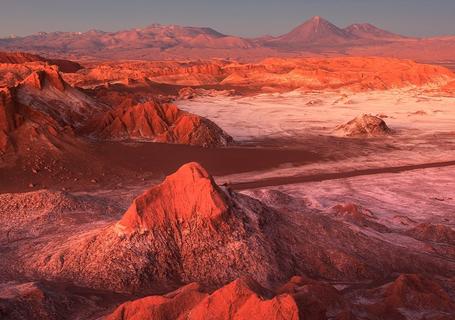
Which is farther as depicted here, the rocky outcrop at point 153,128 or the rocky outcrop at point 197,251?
the rocky outcrop at point 153,128

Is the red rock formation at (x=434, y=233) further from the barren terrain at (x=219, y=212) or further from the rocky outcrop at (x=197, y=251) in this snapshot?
the rocky outcrop at (x=197, y=251)

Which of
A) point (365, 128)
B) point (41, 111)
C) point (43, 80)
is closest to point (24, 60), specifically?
point (43, 80)

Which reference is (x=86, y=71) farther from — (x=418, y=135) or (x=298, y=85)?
(x=418, y=135)

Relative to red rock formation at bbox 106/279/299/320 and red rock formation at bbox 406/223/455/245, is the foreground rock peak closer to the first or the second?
red rock formation at bbox 106/279/299/320

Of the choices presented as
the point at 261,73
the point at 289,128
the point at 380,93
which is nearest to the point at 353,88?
the point at 380,93

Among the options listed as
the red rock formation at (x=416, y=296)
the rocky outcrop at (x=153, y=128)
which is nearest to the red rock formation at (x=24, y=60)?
the rocky outcrop at (x=153, y=128)

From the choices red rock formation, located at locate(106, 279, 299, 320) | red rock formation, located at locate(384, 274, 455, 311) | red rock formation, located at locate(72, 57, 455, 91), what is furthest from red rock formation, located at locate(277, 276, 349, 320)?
red rock formation, located at locate(72, 57, 455, 91)

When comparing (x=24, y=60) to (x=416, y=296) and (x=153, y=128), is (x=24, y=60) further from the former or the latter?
(x=416, y=296)
